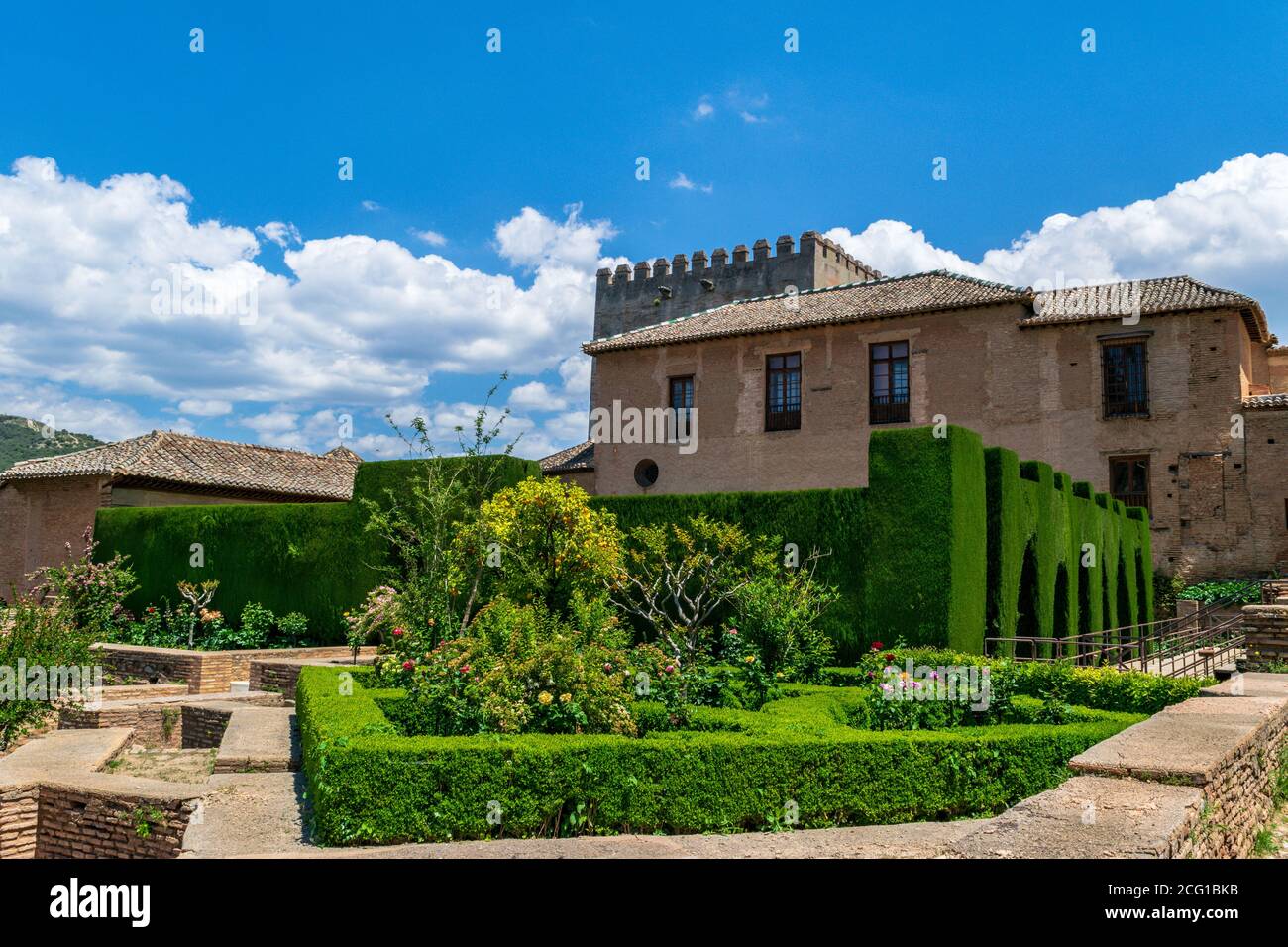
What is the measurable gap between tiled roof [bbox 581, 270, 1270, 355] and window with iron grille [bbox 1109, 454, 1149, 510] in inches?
140

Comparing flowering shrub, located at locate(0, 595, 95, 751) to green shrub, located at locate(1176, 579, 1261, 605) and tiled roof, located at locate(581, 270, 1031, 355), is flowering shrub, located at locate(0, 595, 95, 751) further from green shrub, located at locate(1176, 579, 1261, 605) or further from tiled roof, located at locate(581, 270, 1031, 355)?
green shrub, located at locate(1176, 579, 1261, 605)

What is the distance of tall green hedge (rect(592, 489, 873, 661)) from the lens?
12.8m

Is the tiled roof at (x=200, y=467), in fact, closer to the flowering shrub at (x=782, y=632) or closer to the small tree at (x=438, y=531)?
the small tree at (x=438, y=531)

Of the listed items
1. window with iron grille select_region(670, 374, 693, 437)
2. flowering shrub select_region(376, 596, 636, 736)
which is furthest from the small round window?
flowering shrub select_region(376, 596, 636, 736)

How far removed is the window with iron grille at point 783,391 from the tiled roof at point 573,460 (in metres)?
5.61

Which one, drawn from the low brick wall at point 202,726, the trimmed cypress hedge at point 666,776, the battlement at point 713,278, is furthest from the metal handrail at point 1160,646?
the battlement at point 713,278

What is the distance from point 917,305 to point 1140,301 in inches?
212

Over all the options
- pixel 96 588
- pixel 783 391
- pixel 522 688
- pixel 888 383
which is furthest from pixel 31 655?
pixel 888 383

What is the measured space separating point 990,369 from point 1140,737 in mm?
19094

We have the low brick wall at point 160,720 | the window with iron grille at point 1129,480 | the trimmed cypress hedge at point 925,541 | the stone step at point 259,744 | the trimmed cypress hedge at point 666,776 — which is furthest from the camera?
the window with iron grille at point 1129,480

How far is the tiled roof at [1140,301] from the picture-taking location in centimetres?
2286

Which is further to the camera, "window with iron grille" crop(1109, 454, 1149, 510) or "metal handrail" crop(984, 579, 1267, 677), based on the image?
"window with iron grille" crop(1109, 454, 1149, 510)
